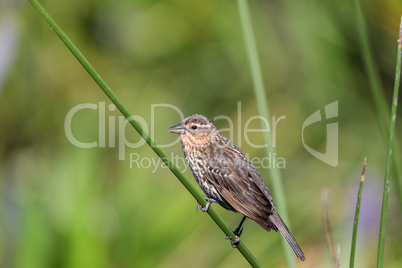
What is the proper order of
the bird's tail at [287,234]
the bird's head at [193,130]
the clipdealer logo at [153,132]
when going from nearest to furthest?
the bird's tail at [287,234]
the bird's head at [193,130]
the clipdealer logo at [153,132]

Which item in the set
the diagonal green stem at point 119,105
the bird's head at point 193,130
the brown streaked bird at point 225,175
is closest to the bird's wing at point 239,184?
the brown streaked bird at point 225,175

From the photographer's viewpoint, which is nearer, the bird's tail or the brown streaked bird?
the bird's tail

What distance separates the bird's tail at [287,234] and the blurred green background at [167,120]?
29 centimetres

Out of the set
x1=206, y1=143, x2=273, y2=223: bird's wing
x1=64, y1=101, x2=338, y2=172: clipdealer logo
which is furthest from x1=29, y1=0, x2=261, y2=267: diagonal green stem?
x1=64, y1=101, x2=338, y2=172: clipdealer logo

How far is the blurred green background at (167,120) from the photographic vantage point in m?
2.75

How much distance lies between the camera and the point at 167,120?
385 centimetres

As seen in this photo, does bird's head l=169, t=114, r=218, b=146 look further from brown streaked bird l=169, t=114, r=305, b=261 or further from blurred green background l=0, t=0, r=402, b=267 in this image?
blurred green background l=0, t=0, r=402, b=267

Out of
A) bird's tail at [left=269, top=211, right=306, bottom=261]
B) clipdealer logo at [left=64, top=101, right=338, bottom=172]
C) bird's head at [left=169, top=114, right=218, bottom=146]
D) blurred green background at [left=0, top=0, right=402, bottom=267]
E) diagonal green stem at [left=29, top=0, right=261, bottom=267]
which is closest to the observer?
diagonal green stem at [left=29, top=0, right=261, bottom=267]

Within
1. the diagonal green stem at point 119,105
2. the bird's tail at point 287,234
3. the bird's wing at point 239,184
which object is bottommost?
the bird's tail at point 287,234

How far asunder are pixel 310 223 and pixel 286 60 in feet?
3.87

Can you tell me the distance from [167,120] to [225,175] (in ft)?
4.03

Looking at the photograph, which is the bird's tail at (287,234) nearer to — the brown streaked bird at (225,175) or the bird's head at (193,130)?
the brown streaked bird at (225,175)

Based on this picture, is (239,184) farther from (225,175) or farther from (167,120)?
(167,120)

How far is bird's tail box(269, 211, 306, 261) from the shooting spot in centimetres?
223
